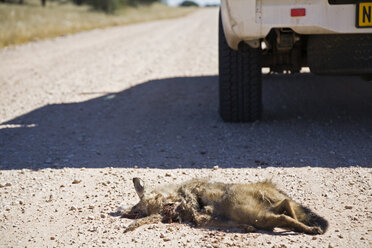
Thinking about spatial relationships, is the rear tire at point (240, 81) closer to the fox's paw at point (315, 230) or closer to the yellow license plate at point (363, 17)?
the yellow license plate at point (363, 17)

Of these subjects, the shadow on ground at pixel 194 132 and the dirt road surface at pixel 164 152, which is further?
the shadow on ground at pixel 194 132

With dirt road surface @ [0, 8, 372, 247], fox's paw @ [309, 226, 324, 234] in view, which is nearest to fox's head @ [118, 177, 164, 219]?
dirt road surface @ [0, 8, 372, 247]

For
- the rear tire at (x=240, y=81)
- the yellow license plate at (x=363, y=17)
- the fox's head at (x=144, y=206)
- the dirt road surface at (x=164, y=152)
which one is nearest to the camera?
the dirt road surface at (x=164, y=152)

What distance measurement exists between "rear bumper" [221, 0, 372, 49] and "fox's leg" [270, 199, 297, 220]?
1659mm

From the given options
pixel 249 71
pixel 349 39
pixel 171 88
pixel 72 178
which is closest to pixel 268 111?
pixel 249 71

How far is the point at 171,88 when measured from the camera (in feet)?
22.1

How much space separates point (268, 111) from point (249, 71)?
0.78 metres

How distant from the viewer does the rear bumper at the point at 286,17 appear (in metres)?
3.71

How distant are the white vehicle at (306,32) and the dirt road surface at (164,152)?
2.19ft

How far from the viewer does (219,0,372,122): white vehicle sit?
371 centimetres

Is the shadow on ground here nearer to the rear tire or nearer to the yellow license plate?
the rear tire

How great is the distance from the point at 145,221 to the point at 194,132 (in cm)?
188

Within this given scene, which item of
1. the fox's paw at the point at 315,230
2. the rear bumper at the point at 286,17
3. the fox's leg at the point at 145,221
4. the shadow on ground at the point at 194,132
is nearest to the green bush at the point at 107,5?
the shadow on ground at the point at 194,132

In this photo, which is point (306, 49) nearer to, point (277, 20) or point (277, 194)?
point (277, 20)
